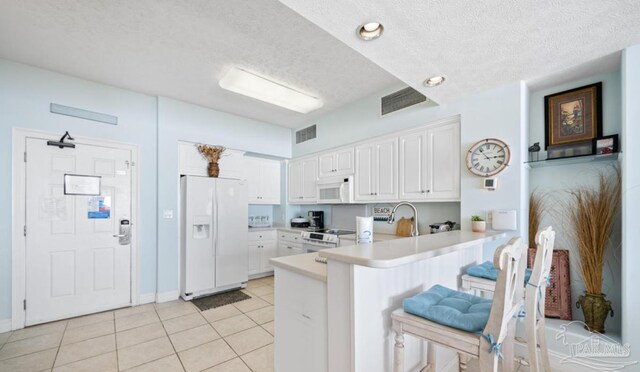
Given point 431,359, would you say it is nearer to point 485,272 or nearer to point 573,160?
point 485,272

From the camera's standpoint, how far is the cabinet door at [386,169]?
3.34 meters

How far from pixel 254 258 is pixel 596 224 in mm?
4263

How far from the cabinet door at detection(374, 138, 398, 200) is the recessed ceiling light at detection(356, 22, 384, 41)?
179 cm

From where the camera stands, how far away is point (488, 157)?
2.51 m

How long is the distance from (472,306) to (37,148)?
14.5 feet

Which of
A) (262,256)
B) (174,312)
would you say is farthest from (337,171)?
(174,312)

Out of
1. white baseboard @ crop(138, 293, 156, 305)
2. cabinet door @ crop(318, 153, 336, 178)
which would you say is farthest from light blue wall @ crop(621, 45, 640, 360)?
white baseboard @ crop(138, 293, 156, 305)

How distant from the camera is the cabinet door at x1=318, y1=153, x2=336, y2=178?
4.26 metres

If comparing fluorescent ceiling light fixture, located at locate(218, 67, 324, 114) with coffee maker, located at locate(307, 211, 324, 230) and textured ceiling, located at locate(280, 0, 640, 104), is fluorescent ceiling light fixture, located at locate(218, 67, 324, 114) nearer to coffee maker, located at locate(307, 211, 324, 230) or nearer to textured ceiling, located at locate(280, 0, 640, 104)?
textured ceiling, located at locate(280, 0, 640, 104)

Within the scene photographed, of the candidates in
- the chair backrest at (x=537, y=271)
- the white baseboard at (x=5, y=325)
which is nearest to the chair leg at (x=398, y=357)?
the chair backrest at (x=537, y=271)

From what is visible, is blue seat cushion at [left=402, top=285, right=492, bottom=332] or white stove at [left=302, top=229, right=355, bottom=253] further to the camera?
white stove at [left=302, top=229, right=355, bottom=253]

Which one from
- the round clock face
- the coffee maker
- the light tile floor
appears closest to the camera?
the light tile floor

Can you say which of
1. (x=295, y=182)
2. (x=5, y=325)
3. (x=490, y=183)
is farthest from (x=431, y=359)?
(x=5, y=325)

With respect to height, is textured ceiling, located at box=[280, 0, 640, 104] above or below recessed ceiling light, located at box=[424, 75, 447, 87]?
above
